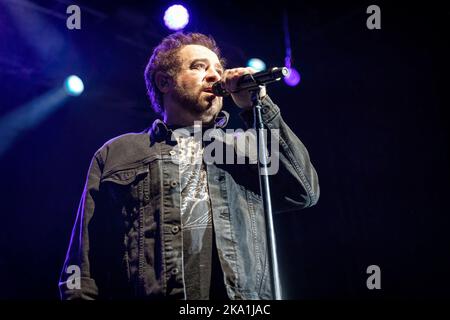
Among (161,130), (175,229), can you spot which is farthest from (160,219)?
(161,130)

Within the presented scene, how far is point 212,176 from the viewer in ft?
5.95

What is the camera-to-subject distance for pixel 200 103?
2062mm

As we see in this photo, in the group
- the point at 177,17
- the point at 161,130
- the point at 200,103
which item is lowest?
the point at 161,130

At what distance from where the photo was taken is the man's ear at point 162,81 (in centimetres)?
237

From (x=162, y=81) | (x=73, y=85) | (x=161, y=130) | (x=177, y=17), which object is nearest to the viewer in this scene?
(x=161, y=130)

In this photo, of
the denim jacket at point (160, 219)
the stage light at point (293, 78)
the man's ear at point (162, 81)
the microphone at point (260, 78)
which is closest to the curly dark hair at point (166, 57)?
the man's ear at point (162, 81)

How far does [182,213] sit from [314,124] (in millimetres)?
2715

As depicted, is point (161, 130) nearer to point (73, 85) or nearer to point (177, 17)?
point (177, 17)

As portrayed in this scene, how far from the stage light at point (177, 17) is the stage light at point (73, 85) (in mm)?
1121

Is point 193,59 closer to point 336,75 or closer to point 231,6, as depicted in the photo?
point 231,6

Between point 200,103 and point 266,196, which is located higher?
point 200,103
